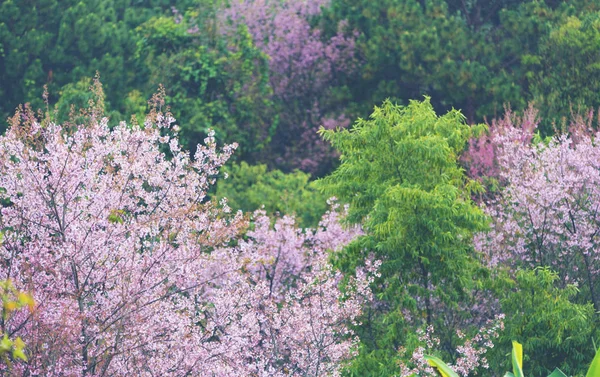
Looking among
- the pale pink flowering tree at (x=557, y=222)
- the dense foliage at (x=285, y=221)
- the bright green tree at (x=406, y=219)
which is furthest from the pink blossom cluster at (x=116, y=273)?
the pale pink flowering tree at (x=557, y=222)

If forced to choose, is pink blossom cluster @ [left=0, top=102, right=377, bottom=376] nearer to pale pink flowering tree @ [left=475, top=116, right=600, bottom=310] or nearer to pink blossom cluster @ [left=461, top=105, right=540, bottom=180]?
pale pink flowering tree @ [left=475, top=116, right=600, bottom=310]

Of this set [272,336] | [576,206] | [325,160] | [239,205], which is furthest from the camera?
[325,160]

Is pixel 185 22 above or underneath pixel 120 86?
above

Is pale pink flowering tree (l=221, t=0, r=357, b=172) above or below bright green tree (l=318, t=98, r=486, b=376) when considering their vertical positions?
above

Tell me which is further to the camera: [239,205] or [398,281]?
[239,205]

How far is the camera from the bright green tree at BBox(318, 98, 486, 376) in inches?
598

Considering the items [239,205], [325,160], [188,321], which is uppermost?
[325,160]

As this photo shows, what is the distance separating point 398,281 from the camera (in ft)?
50.9

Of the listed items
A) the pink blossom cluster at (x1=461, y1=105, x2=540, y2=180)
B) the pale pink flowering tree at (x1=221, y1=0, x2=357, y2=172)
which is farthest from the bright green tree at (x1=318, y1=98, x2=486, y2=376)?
the pale pink flowering tree at (x1=221, y1=0, x2=357, y2=172)

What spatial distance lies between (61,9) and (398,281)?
1886 centimetres

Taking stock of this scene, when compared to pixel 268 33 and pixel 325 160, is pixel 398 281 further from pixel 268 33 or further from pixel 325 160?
pixel 268 33

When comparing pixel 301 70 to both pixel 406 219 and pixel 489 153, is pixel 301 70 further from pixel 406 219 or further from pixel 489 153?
pixel 406 219

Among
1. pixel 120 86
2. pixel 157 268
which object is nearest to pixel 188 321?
pixel 157 268

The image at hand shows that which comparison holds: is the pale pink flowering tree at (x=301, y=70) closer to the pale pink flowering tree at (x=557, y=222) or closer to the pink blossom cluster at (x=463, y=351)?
the pale pink flowering tree at (x=557, y=222)
